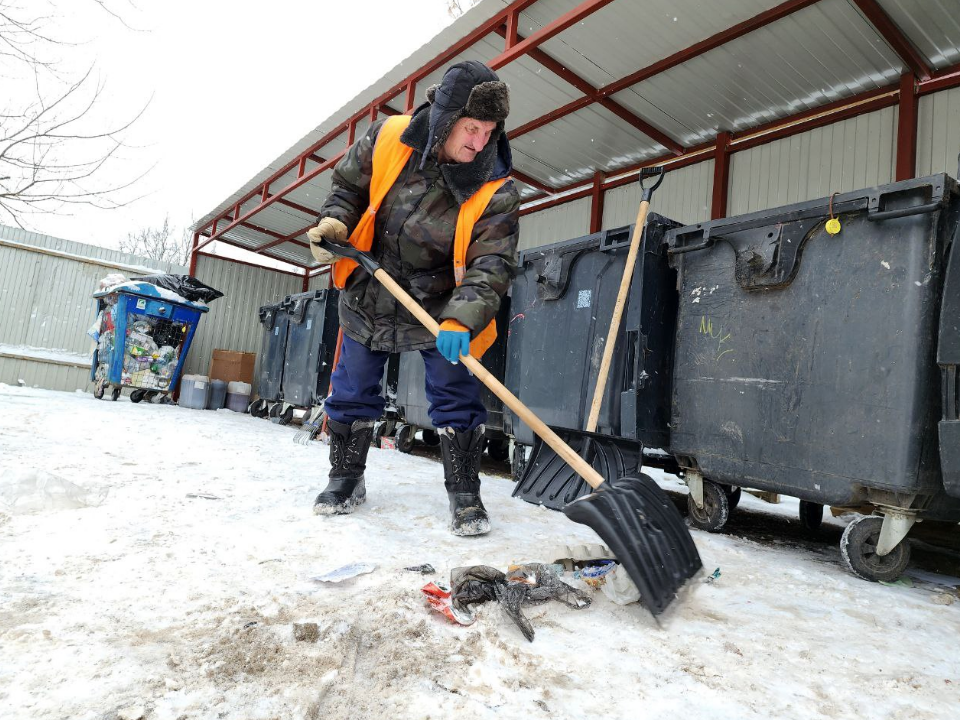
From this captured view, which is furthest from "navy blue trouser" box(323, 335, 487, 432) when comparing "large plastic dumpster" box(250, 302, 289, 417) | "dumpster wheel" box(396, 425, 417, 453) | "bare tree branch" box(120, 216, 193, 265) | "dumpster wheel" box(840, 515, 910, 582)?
"bare tree branch" box(120, 216, 193, 265)

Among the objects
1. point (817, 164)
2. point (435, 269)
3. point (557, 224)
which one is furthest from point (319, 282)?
point (435, 269)

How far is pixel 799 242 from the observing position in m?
2.19

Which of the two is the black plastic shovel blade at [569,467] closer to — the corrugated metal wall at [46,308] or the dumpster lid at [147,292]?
the dumpster lid at [147,292]

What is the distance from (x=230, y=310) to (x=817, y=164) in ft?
29.9

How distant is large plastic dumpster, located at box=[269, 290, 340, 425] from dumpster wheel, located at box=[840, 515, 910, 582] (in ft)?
16.5

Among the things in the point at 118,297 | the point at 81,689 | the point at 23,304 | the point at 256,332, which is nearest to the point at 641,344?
the point at 81,689

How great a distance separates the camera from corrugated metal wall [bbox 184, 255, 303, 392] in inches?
383

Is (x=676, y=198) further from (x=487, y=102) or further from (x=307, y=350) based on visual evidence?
(x=487, y=102)

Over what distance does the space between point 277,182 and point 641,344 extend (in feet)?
24.8

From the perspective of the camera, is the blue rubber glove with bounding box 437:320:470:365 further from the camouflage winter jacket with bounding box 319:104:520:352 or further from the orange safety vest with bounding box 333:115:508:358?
the orange safety vest with bounding box 333:115:508:358

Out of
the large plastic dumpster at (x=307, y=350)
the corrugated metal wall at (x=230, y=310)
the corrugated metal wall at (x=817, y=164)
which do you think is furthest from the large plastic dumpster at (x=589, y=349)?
the corrugated metal wall at (x=230, y=310)

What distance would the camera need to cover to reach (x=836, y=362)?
2.04 meters

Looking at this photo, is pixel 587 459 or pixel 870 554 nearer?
pixel 870 554

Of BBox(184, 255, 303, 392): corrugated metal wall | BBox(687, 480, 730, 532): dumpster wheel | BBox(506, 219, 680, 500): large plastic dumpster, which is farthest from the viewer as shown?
BBox(184, 255, 303, 392): corrugated metal wall
